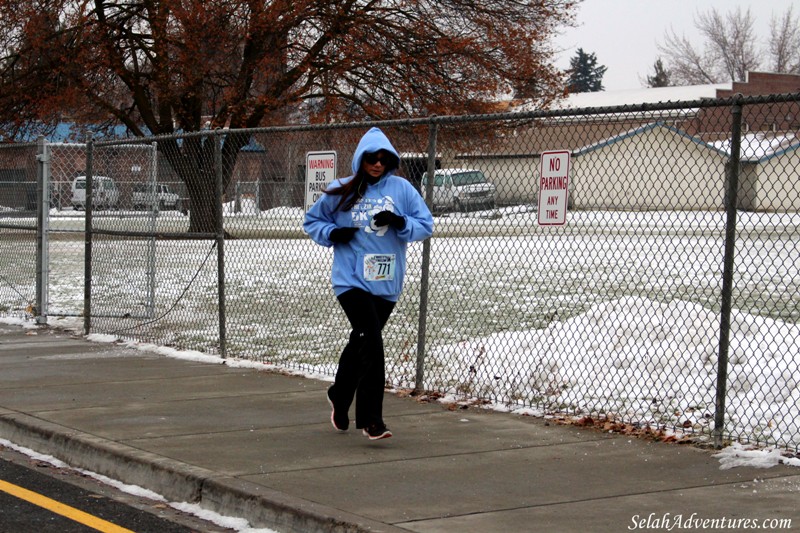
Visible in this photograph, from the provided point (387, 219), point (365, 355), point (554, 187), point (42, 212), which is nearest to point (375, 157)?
point (387, 219)

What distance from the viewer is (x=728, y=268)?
21.6 feet

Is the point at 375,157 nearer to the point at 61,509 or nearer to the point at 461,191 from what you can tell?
the point at 461,191

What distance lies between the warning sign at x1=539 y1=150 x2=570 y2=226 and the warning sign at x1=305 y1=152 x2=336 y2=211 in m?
2.18

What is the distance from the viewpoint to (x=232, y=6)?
29.8 m

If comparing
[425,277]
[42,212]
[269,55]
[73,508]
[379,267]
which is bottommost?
[73,508]

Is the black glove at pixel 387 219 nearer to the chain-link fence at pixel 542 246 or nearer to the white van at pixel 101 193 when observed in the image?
the chain-link fence at pixel 542 246

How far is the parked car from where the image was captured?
41.2ft

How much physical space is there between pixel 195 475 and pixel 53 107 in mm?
25536

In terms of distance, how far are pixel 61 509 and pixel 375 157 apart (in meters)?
2.76

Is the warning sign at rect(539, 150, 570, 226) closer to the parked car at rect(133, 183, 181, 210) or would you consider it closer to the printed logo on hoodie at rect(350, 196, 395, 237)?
the printed logo on hoodie at rect(350, 196, 395, 237)

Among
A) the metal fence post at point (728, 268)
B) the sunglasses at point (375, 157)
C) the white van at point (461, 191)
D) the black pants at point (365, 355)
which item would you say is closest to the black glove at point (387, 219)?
the sunglasses at point (375, 157)

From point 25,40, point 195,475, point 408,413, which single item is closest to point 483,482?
point 195,475

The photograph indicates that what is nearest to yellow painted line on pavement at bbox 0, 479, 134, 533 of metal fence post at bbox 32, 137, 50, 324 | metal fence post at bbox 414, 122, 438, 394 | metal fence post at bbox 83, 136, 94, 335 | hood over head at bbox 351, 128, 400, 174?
hood over head at bbox 351, 128, 400, 174

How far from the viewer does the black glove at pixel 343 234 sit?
6887 millimetres
